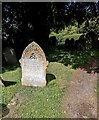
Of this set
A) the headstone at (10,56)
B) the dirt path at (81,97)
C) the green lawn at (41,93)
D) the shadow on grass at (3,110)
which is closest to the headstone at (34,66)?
the green lawn at (41,93)

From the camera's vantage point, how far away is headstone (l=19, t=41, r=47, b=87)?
9594 millimetres

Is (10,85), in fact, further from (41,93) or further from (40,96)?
(40,96)

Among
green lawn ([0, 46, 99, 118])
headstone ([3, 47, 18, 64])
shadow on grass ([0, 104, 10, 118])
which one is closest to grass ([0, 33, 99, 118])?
green lawn ([0, 46, 99, 118])

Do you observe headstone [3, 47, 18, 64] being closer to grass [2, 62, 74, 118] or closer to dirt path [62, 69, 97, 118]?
grass [2, 62, 74, 118]

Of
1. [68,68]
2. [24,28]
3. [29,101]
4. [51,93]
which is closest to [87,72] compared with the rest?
[68,68]

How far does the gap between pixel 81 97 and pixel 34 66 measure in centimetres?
233

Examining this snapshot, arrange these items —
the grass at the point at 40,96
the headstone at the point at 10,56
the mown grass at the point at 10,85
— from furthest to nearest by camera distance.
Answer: the headstone at the point at 10,56, the mown grass at the point at 10,85, the grass at the point at 40,96

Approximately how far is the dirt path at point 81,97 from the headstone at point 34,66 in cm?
125

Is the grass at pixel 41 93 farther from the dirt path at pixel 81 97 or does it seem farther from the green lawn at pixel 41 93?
the dirt path at pixel 81 97

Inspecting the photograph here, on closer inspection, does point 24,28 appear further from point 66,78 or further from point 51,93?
point 51,93

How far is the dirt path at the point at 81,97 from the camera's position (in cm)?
756

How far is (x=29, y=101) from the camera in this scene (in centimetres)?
831

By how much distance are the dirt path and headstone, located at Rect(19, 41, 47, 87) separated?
125 centimetres

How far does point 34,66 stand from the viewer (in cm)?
972
